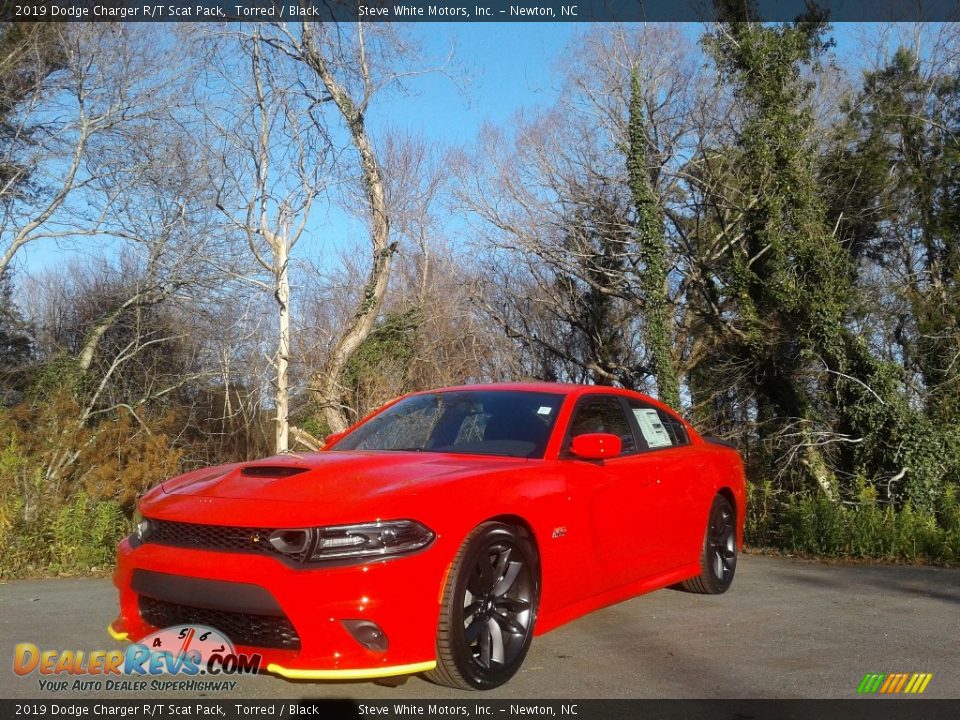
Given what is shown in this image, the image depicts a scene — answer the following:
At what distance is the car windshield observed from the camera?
536 centimetres

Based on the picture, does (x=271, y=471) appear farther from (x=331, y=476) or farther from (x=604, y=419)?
(x=604, y=419)

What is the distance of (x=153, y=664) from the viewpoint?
13.9 feet

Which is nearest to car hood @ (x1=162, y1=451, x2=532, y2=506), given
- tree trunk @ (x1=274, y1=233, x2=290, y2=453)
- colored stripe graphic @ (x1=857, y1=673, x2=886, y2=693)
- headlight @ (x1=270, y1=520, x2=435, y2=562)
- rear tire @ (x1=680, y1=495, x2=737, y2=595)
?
headlight @ (x1=270, y1=520, x2=435, y2=562)

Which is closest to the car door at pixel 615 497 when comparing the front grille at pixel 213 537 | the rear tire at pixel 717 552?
the rear tire at pixel 717 552

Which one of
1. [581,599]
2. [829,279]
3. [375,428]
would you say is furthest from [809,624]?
[829,279]

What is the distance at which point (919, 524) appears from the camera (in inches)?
374

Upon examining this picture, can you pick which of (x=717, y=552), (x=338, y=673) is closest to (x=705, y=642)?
(x=717, y=552)

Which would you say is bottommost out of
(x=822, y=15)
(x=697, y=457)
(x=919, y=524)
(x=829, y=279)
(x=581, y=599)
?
(x=919, y=524)

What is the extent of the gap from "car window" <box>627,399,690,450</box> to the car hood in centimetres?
162

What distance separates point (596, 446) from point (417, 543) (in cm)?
154

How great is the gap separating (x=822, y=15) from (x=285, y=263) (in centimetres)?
1545

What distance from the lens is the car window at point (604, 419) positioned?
18.8 ft

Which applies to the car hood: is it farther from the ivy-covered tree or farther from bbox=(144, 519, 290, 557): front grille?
the ivy-covered tree

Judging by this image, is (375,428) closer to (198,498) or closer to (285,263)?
(198,498)
